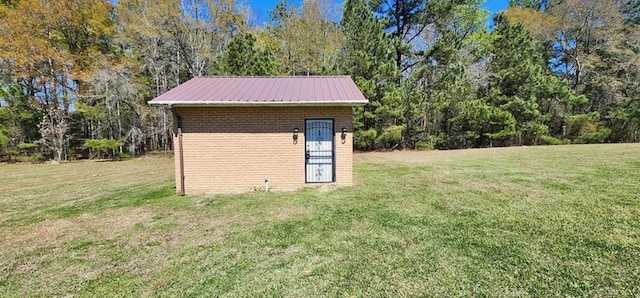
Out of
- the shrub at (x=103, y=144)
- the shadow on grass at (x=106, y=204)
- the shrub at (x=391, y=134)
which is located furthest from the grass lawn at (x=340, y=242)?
the shrub at (x=103, y=144)

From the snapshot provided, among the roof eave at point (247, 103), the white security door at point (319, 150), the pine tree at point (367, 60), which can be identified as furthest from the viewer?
the pine tree at point (367, 60)

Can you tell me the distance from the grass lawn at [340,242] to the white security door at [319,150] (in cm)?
62

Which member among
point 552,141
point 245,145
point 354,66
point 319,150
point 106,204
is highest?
point 354,66

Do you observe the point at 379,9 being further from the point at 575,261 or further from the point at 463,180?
the point at 575,261

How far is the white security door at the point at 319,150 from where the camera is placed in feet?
23.7

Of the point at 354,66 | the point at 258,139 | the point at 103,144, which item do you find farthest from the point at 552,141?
the point at 103,144

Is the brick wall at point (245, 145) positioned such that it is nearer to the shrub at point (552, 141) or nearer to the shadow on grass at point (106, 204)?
the shadow on grass at point (106, 204)

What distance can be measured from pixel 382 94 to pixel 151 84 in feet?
49.9

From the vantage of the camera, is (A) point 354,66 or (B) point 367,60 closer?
(B) point 367,60

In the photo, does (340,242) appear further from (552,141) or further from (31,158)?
(31,158)

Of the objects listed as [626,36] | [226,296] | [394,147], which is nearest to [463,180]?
[226,296]

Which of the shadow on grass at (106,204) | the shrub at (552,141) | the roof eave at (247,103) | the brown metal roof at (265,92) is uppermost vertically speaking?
the brown metal roof at (265,92)

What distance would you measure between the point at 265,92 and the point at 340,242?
4721 millimetres

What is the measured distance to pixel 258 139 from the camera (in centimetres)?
710
